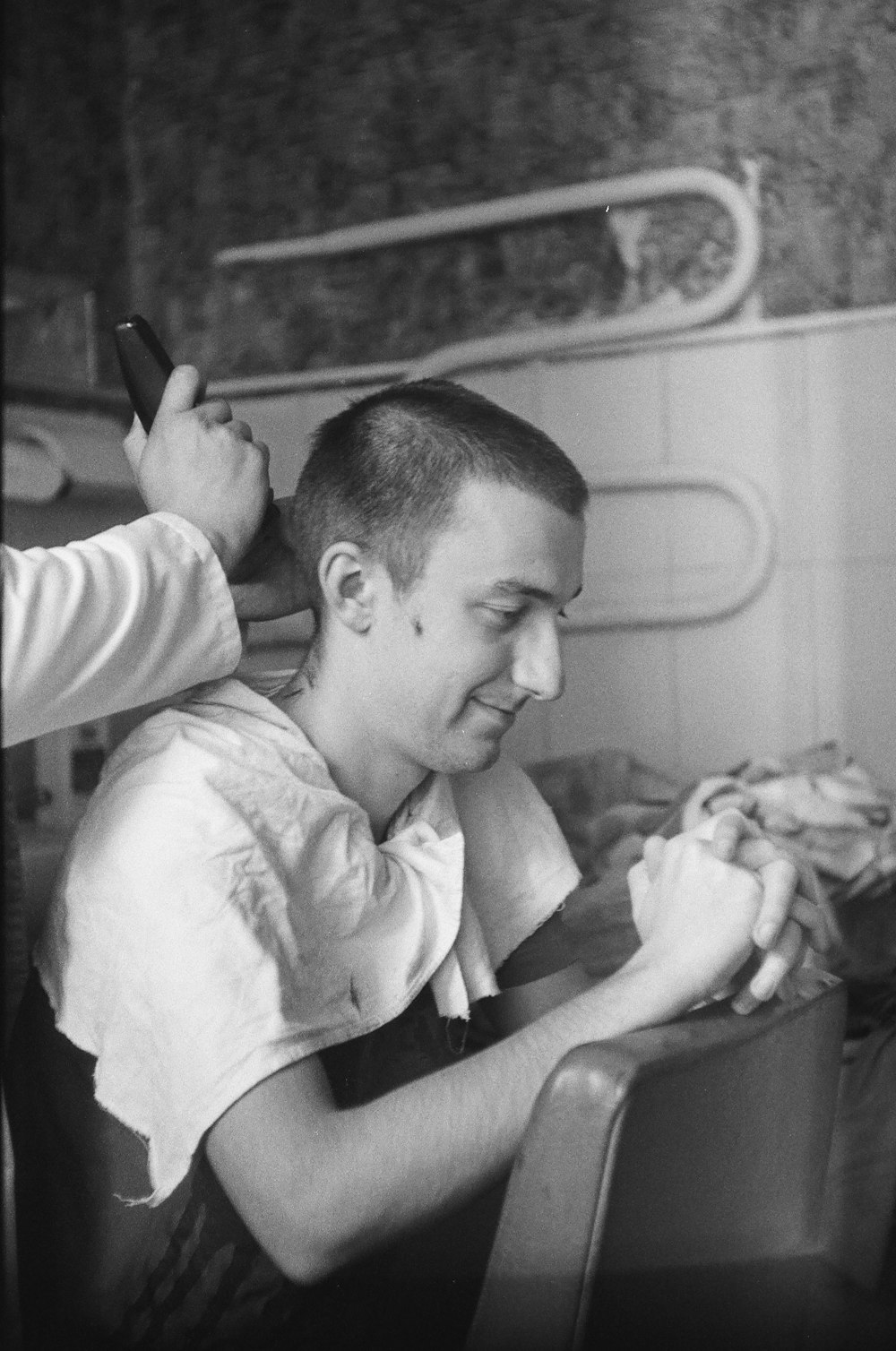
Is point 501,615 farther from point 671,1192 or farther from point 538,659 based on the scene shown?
point 671,1192

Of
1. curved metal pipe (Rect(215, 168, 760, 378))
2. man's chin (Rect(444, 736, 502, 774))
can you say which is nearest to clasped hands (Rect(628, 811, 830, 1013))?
man's chin (Rect(444, 736, 502, 774))

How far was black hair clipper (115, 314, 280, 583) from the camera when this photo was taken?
65cm

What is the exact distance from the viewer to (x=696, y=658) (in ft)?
3.05

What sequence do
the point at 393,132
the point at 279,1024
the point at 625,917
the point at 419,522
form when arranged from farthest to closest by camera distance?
1. the point at 625,917
2. the point at 393,132
3. the point at 419,522
4. the point at 279,1024

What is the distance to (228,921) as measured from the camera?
0.57 meters

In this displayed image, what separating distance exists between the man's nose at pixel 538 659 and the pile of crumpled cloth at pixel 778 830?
9.9 inches

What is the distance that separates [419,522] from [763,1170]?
0.38 metres

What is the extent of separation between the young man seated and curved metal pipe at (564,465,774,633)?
8.1 inches

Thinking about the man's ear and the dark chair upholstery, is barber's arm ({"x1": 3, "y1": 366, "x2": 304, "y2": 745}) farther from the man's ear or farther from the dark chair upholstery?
the dark chair upholstery

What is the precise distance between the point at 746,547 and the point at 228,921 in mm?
538

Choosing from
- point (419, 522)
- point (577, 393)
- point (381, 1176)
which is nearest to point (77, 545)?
point (419, 522)

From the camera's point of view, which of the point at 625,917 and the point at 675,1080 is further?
the point at 625,917

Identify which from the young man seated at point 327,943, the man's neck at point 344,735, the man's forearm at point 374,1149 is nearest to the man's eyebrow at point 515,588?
the young man seated at point 327,943

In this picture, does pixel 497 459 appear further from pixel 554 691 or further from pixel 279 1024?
pixel 279 1024
